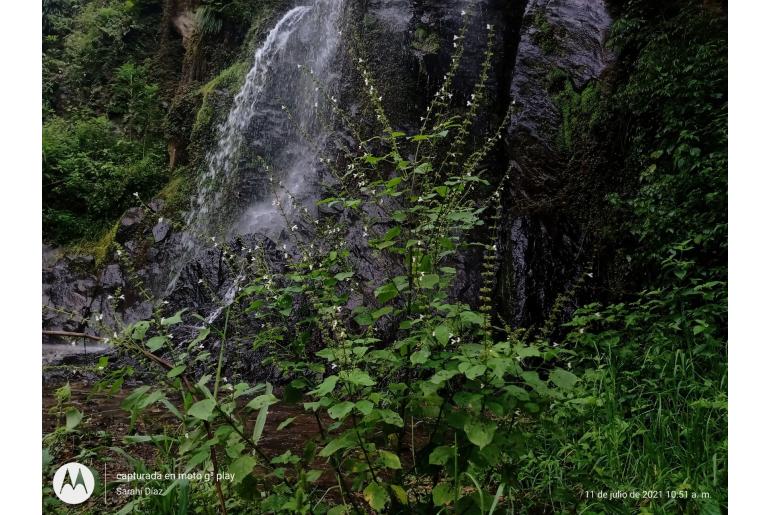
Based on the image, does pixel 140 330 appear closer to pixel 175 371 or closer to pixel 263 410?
pixel 175 371

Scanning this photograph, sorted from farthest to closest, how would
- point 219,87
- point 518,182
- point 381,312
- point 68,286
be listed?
point 219,87, point 518,182, point 68,286, point 381,312

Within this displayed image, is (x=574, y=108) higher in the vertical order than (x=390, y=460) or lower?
higher

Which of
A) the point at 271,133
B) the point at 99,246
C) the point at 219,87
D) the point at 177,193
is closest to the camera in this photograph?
the point at 177,193

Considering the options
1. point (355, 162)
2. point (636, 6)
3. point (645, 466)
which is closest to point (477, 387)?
point (355, 162)

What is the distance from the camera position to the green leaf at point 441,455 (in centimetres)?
165

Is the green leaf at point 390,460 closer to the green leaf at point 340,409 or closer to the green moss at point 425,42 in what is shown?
the green leaf at point 340,409

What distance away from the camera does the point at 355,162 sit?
231 centimetres

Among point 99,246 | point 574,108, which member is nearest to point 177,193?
point 99,246

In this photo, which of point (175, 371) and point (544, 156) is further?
point (544, 156)

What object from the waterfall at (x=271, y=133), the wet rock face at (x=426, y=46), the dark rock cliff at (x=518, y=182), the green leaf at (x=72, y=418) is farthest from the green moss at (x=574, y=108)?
the green leaf at (x=72, y=418)

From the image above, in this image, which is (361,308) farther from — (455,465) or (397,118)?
(397,118)

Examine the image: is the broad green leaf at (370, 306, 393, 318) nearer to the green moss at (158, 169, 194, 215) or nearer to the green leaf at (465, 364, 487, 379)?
the green leaf at (465, 364, 487, 379)

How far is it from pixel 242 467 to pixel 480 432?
763mm

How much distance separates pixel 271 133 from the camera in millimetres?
6617
